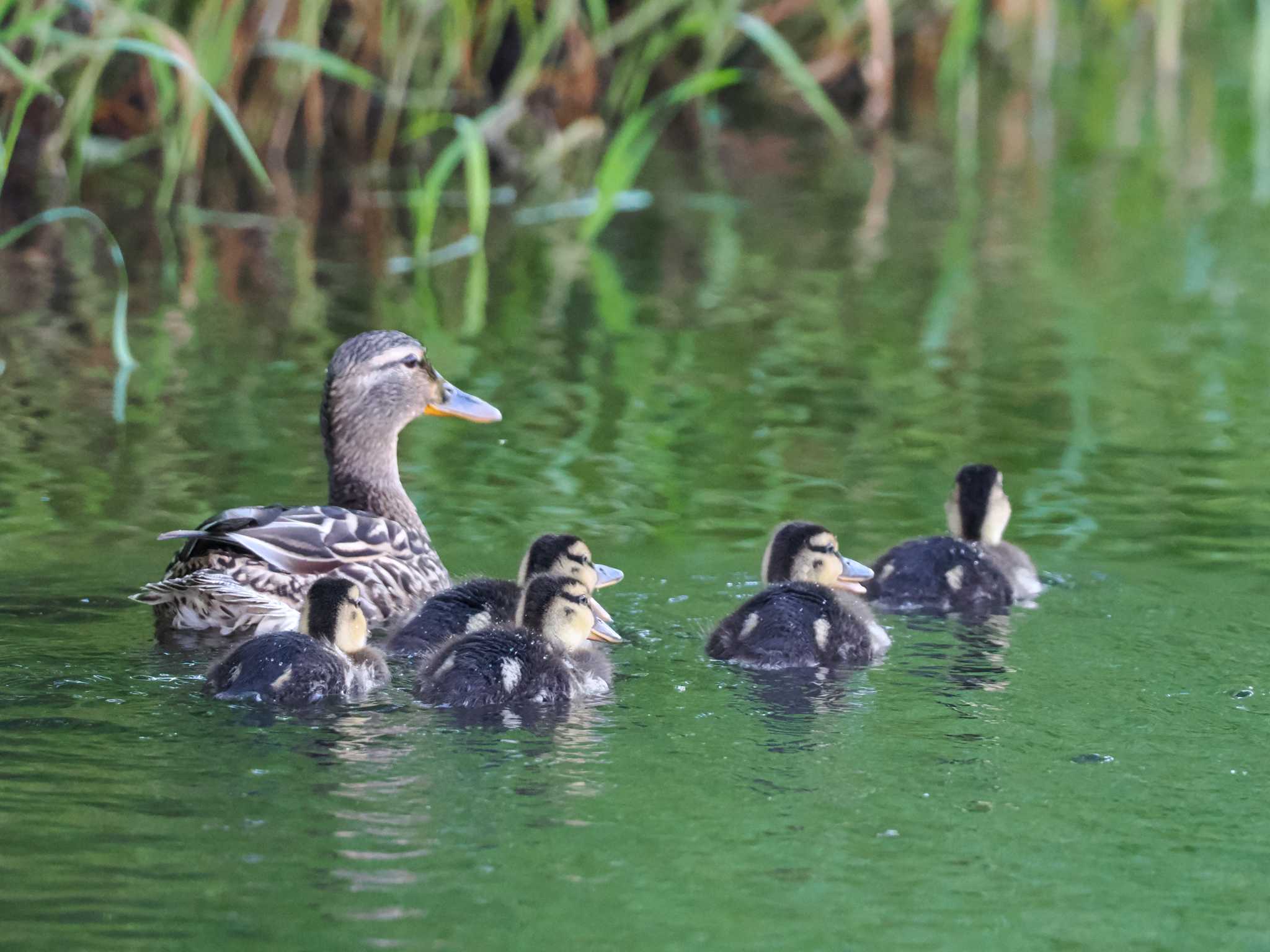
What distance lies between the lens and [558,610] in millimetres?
4832

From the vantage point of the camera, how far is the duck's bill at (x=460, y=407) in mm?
6434

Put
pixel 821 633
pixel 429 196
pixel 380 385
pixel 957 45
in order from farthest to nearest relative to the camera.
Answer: pixel 957 45 → pixel 429 196 → pixel 380 385 → pixel 821 633

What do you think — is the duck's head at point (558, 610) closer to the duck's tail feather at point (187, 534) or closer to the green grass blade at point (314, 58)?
the duck's tail feather at point (187, 534)

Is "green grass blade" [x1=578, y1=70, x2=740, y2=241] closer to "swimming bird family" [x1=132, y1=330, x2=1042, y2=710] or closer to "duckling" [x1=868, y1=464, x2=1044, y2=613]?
"swimming bird family" [x1=132, y1=330, x2=1042, y2=710]

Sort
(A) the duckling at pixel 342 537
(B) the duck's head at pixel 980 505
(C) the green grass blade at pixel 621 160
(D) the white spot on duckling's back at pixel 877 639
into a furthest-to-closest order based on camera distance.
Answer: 1. (C) the green grass blade at pixel 621 160
2. (B) the duck's head at pixel 980 505
3. (A) the duckling at pixel 342 537
4. (D) the white spot on duckling's back at pixel 877 639

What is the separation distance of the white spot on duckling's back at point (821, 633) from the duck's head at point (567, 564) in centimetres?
49

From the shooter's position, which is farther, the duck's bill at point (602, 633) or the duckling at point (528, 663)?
the duck's bill at point (602, 633)

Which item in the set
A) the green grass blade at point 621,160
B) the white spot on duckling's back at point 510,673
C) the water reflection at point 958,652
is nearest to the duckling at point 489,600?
the white spot on duckling's back at point 510,673

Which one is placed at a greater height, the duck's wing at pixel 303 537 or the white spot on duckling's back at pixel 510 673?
the duck's wing at pixel 303 537

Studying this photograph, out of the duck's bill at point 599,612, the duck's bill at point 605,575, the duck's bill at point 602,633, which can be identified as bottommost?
the duck's bill at point 602,633

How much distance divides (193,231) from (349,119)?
5.04ft

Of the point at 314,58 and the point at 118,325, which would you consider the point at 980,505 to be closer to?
the point at 118,325

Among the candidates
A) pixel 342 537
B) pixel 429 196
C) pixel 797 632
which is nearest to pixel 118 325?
pixel 429 196

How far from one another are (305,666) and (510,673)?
0.42 m
